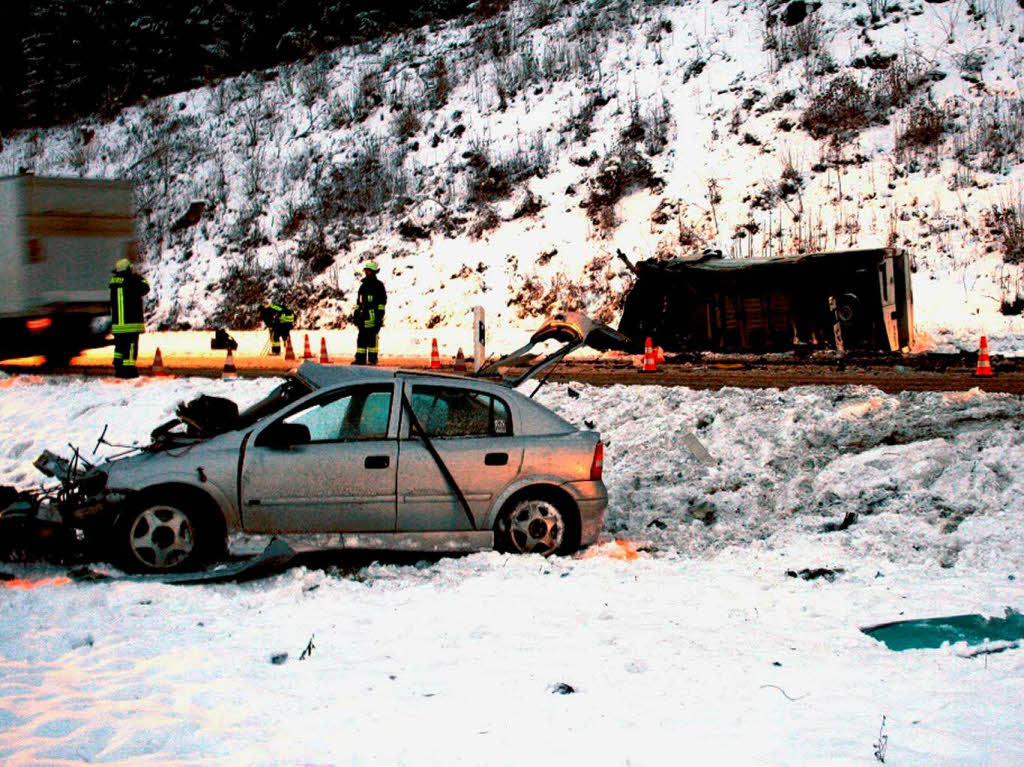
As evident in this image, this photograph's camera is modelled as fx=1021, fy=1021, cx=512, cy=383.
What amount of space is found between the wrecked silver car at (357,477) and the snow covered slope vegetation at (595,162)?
48.9 ft

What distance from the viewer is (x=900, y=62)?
92.9ft

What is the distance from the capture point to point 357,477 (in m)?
7.41

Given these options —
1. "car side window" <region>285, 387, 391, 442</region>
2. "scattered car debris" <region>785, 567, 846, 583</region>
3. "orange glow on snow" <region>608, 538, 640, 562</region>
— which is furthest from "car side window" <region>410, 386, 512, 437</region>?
"scattered car debris" <region>785, 567, 846, 583</region>

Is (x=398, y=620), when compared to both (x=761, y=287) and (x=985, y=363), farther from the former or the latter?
(x=761, y=287)

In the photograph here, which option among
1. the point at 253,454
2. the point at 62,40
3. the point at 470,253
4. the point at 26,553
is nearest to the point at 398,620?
the point at 253,454

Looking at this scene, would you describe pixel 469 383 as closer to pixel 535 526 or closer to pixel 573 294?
pixel 535 526

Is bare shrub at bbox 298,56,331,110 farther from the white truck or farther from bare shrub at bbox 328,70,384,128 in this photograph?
the white truck

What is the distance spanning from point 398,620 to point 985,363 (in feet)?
36.7

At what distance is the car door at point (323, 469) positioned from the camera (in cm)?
728

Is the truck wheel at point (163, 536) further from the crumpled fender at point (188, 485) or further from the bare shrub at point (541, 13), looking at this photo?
the bare shrub at point (541, 13)

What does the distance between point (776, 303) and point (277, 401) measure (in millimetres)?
13246

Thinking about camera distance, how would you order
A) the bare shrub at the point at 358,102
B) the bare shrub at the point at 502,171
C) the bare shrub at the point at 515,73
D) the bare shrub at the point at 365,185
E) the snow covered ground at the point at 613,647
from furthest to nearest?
the bare shrub at the point at 358,102
the bare shrub at the point at 515,73
the bare shrub at the point at 365,185
the bare shrub at the point at 502,171
the snow covered ground at the point at 613,647

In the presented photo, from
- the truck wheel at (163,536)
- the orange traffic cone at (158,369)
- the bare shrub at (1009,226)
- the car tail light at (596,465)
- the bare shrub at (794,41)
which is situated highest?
the bare shrub at (794,41)

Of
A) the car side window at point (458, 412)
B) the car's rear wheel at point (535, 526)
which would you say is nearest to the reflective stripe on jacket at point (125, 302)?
the car side window at point (458, 412)
